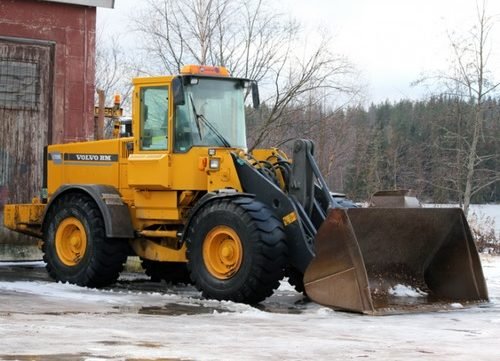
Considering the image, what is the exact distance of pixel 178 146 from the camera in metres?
11.4

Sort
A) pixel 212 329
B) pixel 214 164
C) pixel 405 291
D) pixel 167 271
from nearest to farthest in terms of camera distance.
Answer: pixel 212 329, pixel 405 291, pixel 214 164, pixel 167 271

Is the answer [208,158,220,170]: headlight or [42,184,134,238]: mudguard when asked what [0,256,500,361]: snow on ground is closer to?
[42,184,134,238]: mudguard

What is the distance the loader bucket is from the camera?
9.59 meters

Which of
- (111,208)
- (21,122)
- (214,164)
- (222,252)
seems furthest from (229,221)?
(21,122)

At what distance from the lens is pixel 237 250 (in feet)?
34.3

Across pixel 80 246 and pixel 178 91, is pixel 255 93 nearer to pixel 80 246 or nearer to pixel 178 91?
pixel 178 91

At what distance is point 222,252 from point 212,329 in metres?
2.45

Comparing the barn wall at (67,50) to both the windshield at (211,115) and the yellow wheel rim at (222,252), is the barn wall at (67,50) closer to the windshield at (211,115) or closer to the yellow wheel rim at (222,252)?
the windshield at (211,115)

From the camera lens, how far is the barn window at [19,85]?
50.2ft

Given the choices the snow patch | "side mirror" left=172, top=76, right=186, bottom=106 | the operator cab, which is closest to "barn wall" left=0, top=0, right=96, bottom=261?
the operator cab

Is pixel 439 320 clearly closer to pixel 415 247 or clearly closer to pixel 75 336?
pixel 415 247

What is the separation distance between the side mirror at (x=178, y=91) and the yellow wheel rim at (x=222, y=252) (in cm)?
171

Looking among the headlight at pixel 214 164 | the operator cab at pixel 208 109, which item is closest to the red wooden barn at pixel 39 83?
the operator cab at pixel 208 109

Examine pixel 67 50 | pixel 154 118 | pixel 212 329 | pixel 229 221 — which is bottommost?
pixel 212 329
